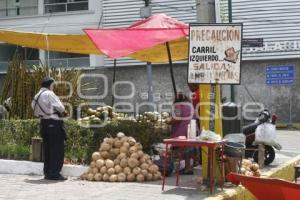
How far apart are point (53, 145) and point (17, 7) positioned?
99.8 ft

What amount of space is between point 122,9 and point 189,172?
23655mm

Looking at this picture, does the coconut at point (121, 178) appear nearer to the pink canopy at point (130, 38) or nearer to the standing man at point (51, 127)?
the standing man at point (51, 127)

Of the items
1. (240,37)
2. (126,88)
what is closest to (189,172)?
(240,37)

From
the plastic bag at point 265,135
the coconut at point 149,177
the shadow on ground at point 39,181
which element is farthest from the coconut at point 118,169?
the plastic bag at point 265,135

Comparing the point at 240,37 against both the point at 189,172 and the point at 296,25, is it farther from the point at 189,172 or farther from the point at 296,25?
the point at 296,25

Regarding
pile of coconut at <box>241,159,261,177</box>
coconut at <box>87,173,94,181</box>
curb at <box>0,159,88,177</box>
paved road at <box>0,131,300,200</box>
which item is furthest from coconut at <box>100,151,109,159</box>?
pile of coconut at <box>241,159,261,177</box>

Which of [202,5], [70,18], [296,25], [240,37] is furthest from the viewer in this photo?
[70,18]

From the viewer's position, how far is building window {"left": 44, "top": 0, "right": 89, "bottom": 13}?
36450mm

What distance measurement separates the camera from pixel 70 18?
115 feet

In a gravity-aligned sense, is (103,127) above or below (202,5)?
below

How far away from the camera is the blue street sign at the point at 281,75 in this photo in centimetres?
2869

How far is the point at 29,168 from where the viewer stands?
10891 mm

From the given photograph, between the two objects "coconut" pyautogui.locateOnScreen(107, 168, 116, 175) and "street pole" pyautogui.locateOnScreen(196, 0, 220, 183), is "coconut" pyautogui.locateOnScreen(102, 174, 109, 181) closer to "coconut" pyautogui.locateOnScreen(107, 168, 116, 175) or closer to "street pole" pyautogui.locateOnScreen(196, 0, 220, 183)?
"coconut" pyautogui.locateOnScreen(107, 168, 116, 175)

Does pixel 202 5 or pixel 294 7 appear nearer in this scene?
pixel 202 5
